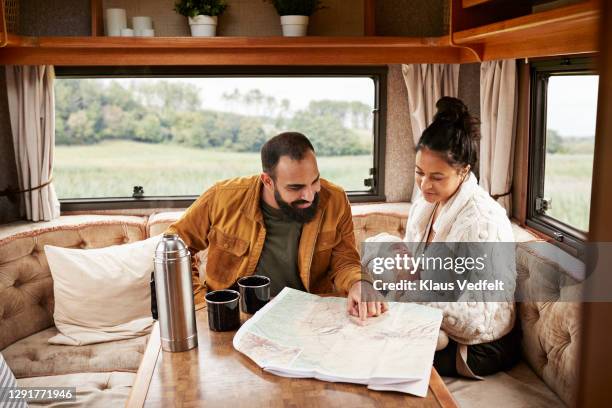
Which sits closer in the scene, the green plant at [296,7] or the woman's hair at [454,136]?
the woman's hair at [454,136]

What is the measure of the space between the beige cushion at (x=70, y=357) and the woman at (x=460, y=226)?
1.19 meters

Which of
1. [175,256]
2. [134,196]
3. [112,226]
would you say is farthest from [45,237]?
[175,256]

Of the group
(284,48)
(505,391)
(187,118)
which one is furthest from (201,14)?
(505,391)

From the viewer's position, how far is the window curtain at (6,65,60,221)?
273cm

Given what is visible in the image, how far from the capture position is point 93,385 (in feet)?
6.79

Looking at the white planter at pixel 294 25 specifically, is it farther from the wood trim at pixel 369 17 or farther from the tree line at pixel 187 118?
the tree line at pixel 187 118

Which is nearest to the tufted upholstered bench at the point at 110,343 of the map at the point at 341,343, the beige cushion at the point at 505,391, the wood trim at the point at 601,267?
the beige cushion at the point at 505,391

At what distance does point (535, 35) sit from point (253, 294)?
1.39 meters

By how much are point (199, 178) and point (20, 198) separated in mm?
890

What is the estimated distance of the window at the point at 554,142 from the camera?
2211 mm

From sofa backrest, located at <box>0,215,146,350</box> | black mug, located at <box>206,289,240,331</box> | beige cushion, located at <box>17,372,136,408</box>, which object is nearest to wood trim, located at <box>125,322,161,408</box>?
black mug, located at <box>206,289,240,331</box>

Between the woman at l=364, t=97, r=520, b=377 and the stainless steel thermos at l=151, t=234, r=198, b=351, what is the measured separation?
0.97m

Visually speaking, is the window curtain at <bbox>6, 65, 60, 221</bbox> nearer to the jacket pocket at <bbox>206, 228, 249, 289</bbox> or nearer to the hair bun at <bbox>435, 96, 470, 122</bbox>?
the jacket pocket at <bbox>206, 228, 249, 289</bbox>

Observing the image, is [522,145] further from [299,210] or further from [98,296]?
[98,296]
